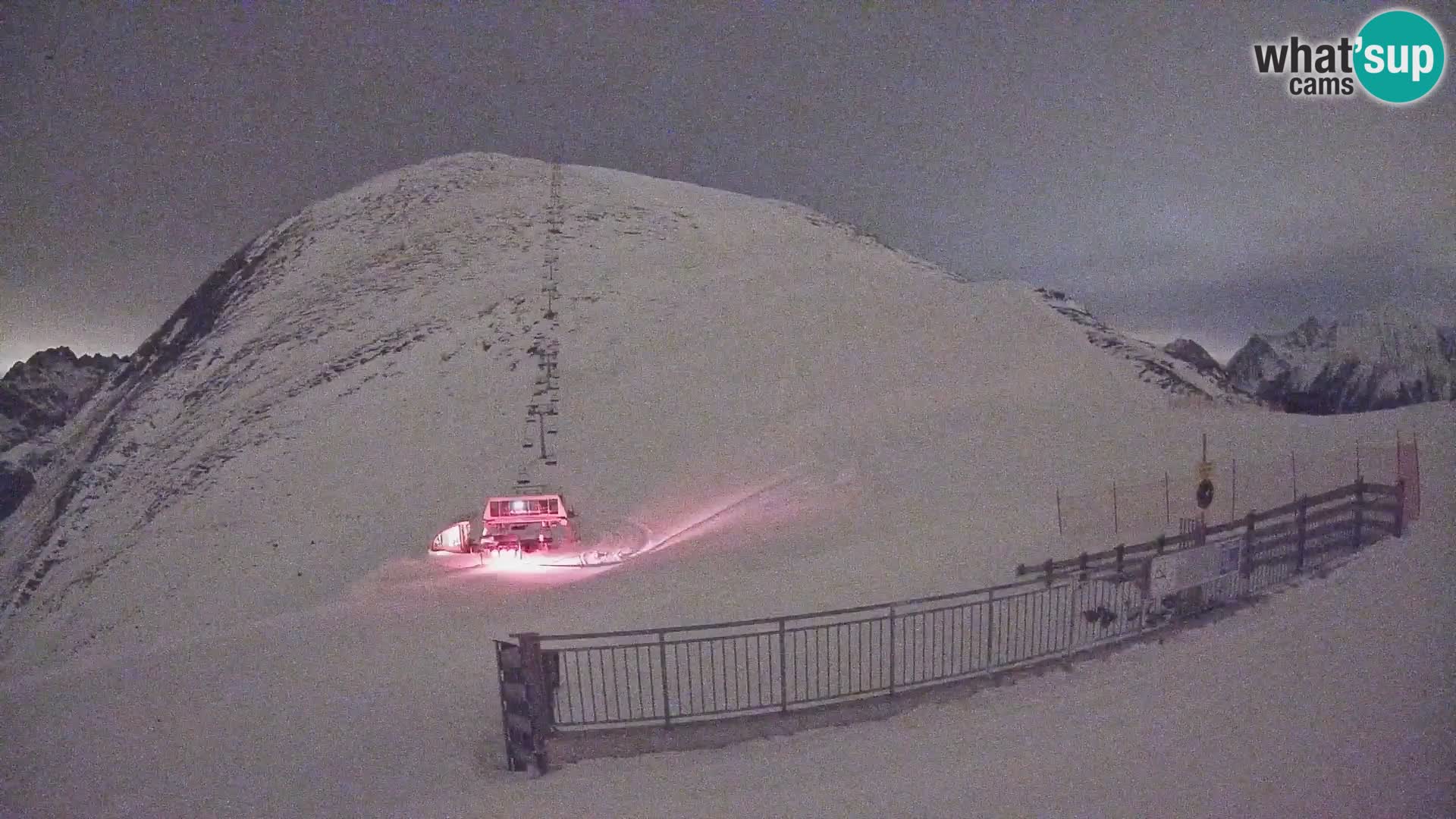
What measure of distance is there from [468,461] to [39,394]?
453ft

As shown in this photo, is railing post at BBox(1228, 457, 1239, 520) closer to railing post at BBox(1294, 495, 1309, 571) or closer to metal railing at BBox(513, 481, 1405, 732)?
metal railing at BBox(513, 481, 1405, 732)

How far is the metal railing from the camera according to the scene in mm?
7962

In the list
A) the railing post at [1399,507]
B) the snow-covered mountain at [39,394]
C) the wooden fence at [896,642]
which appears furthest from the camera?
the snow-covered mountain at [39,394]

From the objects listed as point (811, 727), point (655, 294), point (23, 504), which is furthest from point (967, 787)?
point (23, 504)

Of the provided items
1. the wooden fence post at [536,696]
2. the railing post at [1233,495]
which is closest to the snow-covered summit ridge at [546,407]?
the railing post at [1233,495]

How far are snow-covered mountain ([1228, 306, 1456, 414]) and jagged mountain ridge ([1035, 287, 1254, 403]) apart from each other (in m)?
2.52

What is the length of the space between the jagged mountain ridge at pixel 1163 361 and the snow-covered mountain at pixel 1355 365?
2520 millimetres

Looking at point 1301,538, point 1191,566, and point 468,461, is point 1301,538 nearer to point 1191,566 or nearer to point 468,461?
point 1191,566

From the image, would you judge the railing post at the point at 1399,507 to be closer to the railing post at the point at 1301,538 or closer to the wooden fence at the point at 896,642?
the wooden fence at the point at 896,642

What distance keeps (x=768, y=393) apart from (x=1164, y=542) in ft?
79.0

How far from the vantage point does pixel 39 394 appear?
410ft

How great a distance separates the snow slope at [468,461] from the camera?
10266 millimetres

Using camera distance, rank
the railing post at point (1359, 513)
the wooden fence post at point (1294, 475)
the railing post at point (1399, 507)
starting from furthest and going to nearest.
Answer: the wooden fence post at point (1294, 475) → the railing post at point (1359, 513) → the railing post at point (1399, 507)

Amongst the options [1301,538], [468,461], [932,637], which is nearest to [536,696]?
[932,637]
